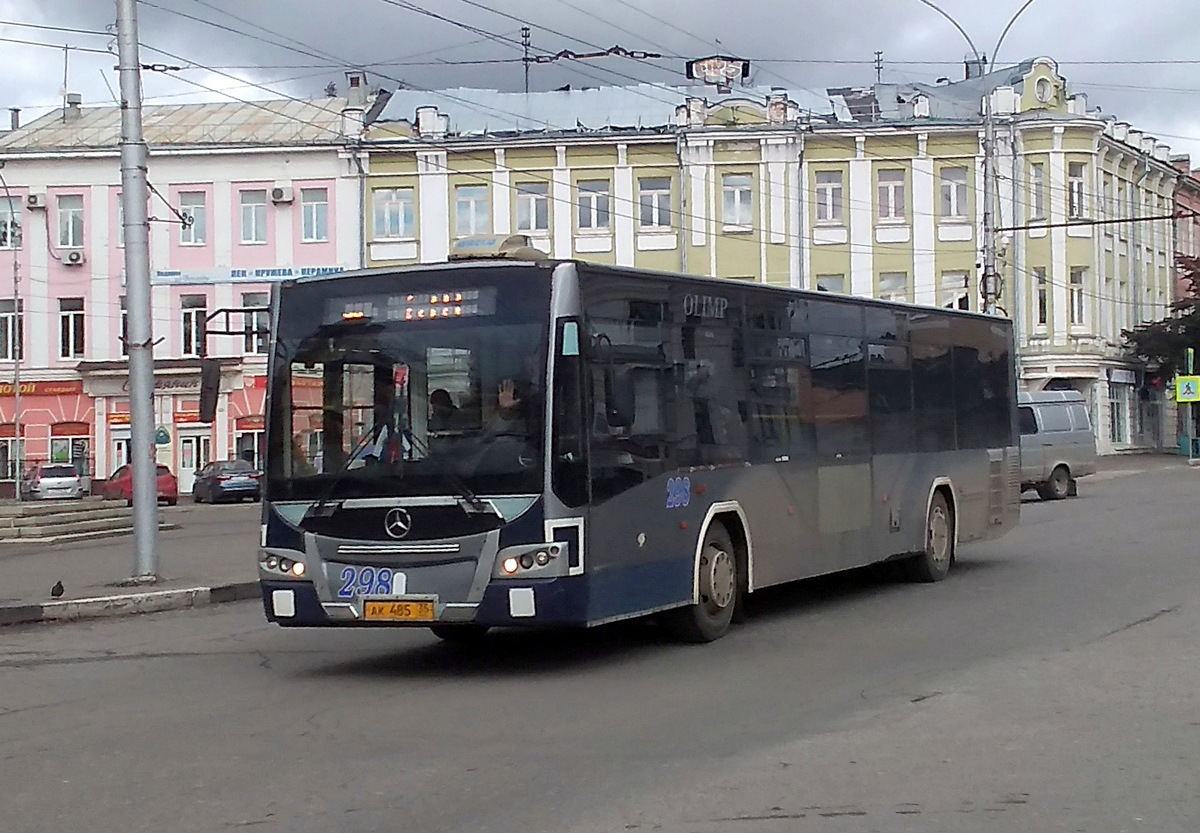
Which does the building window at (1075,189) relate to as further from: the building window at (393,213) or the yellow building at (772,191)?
the building window at (393,213)

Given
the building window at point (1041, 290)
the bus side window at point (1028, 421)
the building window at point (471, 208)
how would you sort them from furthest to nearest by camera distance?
the building window at point (1041, 290), the building window at point (471, 208), the bus side window at point (1028, 421)

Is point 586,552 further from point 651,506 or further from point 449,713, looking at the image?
point 449,713

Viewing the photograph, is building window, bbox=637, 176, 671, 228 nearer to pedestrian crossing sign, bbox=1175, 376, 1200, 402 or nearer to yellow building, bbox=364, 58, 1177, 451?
yellow building, bbox=364, 58, 1177, 451

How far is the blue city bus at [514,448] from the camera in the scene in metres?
10.7

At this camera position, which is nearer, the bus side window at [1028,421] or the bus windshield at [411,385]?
the bus windshield at [411,385]

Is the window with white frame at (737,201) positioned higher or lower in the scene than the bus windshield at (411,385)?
higher

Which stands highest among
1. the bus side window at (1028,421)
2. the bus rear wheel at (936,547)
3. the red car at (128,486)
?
the bus side window at (1028,421)

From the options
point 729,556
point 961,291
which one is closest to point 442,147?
point 961,291

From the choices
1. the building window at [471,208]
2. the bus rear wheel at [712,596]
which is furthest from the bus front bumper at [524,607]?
the building window at [471,208]

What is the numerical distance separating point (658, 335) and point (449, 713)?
3.53m

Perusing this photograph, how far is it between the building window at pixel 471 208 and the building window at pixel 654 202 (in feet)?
16.3

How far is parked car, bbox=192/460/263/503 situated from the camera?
49.2m

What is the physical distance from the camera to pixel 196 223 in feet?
173

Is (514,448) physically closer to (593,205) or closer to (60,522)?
(60,522)
